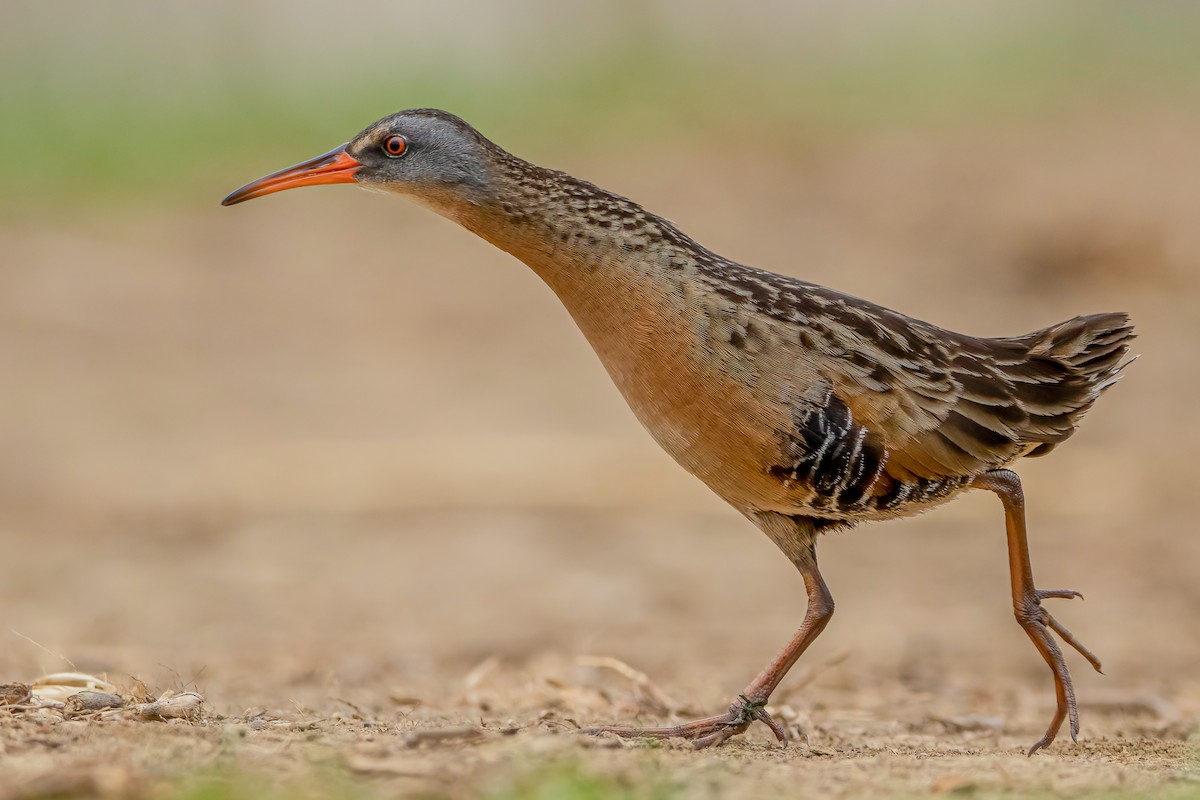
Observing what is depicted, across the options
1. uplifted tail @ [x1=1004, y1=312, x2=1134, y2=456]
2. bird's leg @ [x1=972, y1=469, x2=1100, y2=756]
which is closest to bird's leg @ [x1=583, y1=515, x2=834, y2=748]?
bird's leg @ [x1=972, y1=469, x2=1100, y2=756]

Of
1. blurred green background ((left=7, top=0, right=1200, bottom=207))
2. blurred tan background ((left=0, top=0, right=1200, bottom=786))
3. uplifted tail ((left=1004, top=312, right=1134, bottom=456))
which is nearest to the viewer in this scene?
uplifted tail ((left=1004, top=312, right=1134, bottom=456))

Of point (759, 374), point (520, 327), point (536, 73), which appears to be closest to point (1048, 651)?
point (759, 374)

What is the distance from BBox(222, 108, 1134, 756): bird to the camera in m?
4.70

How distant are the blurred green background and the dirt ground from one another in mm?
1160

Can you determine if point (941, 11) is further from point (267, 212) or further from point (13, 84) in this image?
point (13, 84)

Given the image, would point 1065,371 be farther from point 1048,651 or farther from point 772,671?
point 772,671

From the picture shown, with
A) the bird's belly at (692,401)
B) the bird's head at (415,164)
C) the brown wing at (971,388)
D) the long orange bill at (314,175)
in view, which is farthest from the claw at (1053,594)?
the long orange bill at (314,175)

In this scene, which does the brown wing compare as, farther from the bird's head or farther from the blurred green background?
the blurred green background

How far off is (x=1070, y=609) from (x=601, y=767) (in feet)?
19.0

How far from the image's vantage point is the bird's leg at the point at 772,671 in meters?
4.82

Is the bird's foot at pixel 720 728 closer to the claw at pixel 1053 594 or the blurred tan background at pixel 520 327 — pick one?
the claw at pixel 1053 594

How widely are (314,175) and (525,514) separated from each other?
561 centimetres

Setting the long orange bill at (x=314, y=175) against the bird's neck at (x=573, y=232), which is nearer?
the bird's neck at (x=573, y=232)

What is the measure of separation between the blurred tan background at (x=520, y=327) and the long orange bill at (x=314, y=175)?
199cm
